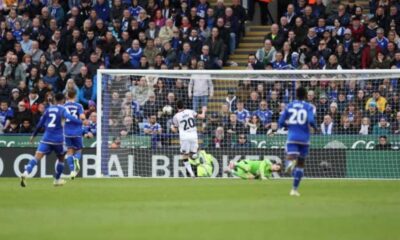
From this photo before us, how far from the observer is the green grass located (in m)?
14.5

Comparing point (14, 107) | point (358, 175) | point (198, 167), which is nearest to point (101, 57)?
point (14, 107)

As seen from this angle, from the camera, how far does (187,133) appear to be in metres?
28.0

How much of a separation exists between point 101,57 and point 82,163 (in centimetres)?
474

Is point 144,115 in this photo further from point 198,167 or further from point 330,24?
point 330,24

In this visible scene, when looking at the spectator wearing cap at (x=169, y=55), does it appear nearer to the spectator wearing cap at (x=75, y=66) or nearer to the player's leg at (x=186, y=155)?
the spectator wearing cap at (x=75, y=66)

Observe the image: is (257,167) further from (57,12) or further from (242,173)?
(57,12)

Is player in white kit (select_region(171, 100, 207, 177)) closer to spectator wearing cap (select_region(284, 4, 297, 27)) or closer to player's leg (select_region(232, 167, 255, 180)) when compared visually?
player's leg (select_region(232, 167, 255, 180))

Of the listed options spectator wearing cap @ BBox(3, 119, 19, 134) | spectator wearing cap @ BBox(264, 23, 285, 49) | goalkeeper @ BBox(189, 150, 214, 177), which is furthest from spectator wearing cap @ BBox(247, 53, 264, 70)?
spectator wearing cap @ BBox(3, 119, 19, 134)

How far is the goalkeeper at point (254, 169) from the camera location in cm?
2600

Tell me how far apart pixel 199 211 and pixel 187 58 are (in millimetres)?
15354

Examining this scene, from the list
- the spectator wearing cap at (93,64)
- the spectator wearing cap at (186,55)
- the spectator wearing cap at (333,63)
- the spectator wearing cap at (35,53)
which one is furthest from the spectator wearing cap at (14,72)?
the spectator wearing cap at (333,63)

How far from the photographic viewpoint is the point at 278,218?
16.2m

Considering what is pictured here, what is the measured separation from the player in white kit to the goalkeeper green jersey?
200cm

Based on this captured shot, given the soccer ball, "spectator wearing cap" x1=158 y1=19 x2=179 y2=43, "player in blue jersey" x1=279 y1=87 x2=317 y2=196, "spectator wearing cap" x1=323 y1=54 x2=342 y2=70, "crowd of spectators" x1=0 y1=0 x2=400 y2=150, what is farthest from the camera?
"spectator wearing cap" x1=158 y1=19 x2=179 y2=43
